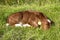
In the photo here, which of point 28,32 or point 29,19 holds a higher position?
point 29,19

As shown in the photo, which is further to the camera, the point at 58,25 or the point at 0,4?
the point at 0,4

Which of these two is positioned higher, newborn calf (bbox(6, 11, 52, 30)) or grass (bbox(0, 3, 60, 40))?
newborn calf (bbox(6, 11, 52, 30))

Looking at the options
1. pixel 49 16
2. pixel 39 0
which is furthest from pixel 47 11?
pixel 39 0

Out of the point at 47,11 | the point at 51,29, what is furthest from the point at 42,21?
the point at 47,11

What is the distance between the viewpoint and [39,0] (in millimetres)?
9352

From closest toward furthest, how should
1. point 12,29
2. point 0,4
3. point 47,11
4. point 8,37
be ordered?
point 8,37, point 12,29, point 47,11, point 0,4

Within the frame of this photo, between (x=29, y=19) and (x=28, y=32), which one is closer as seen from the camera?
(x=28, y=32)

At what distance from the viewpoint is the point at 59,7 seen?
28.2ft

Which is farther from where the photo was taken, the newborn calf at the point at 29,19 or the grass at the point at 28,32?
the newborn calf at the point at 29,19

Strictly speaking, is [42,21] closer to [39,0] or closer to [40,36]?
[40,36]

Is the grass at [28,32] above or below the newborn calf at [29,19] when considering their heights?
below

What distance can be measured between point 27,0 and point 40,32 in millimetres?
3183

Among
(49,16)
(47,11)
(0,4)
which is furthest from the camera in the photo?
(0,4)

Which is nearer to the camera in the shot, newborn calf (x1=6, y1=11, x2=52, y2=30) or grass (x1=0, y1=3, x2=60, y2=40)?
grass (x1=0, y1=3, x2=60, y2=40)
